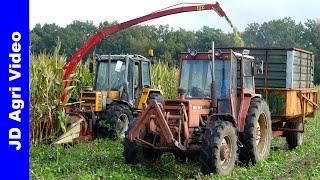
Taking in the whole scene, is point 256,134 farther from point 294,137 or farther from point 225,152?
point 294,137

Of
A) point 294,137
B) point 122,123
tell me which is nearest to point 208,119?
point 294,137

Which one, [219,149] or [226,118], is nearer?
[219,149]

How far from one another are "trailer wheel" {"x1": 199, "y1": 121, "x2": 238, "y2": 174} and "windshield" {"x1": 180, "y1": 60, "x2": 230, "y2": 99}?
0.79 metres

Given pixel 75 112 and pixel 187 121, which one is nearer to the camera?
pixel 187 121

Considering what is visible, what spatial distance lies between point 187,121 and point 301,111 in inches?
186

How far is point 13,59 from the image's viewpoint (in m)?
2.26

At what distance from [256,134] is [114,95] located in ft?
14.6

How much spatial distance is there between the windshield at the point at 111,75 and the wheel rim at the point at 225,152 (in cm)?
512

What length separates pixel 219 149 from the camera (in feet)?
26.0

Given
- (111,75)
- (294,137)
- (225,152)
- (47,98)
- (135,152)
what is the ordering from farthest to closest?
(111,75), (294,137), (47,98), (135,152), (225,152)

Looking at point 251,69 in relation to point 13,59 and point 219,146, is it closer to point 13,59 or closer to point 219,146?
point 219,146

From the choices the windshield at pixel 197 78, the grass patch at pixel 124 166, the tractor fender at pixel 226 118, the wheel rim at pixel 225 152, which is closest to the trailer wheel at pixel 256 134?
the grass patch at pixel 124 166

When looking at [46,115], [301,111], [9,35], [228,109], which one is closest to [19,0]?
[9,35]

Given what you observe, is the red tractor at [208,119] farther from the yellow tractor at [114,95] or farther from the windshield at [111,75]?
the windshield at [111,75]
